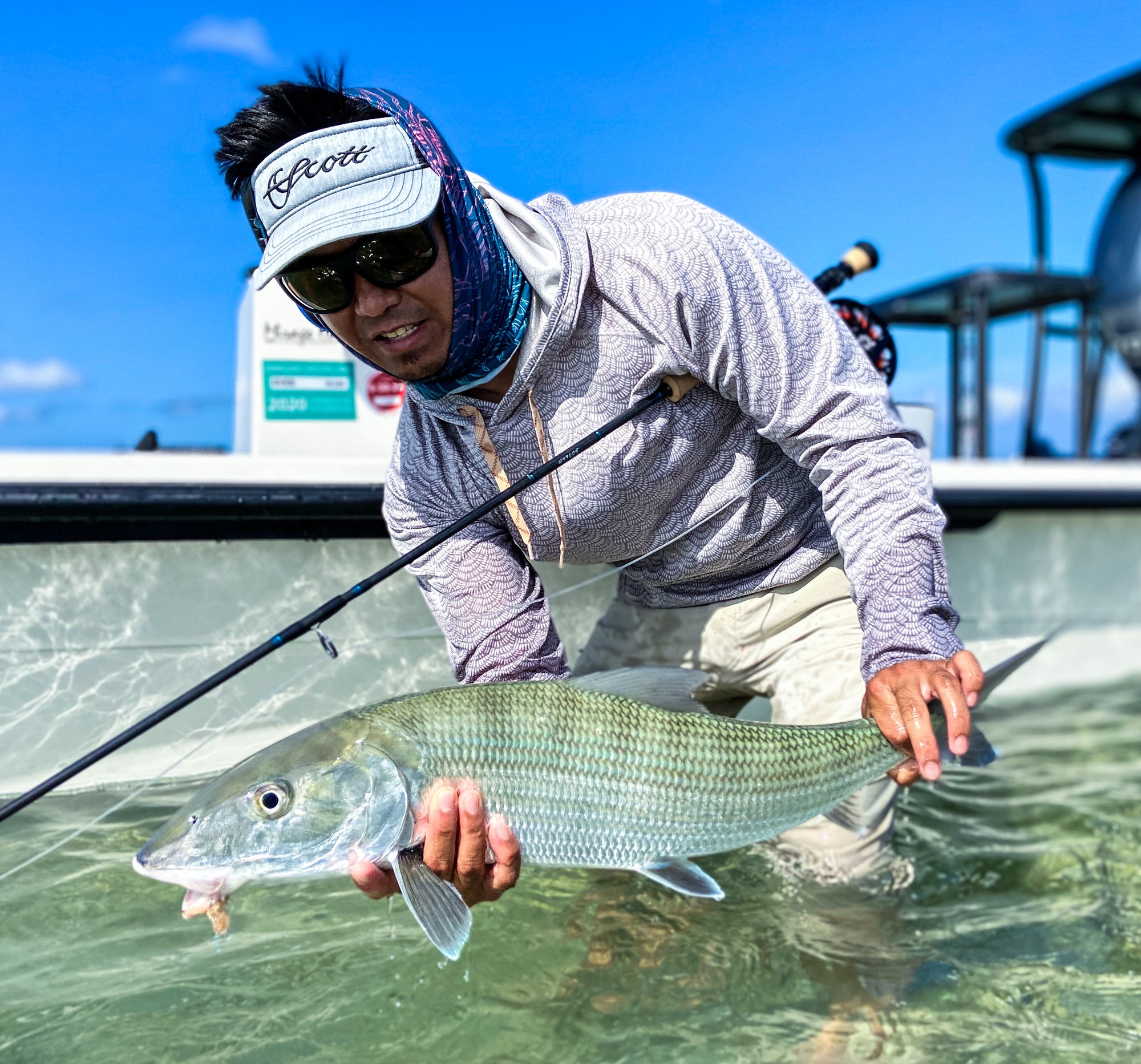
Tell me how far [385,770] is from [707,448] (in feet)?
3.74

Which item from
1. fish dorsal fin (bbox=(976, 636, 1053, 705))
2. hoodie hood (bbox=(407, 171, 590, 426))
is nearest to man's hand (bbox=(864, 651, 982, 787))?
fish dorsal fin (bbox=(976, 636, 1053, 705))

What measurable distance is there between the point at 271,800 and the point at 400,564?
85 cm

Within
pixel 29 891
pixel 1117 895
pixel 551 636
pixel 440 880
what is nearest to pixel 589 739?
pixel 440 880

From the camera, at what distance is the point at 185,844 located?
190cm

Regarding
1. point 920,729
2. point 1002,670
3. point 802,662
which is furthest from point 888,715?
point 802,662

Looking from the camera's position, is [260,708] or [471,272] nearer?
[471,272]

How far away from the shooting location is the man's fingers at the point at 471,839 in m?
2.01

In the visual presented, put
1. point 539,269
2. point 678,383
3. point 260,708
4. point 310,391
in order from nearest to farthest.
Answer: point 539,269
point 678,383
point 260,708
point 310,391

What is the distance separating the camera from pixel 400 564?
2660mm

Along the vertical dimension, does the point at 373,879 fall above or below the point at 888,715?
below

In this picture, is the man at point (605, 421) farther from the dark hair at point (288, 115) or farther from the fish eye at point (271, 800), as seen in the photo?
the fish eye at point (271, 800)

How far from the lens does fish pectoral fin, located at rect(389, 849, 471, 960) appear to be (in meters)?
1.99

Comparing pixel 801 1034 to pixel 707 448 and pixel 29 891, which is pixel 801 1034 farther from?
pixel 29 891

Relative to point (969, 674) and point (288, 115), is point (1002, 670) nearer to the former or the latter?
point (969, 674)
